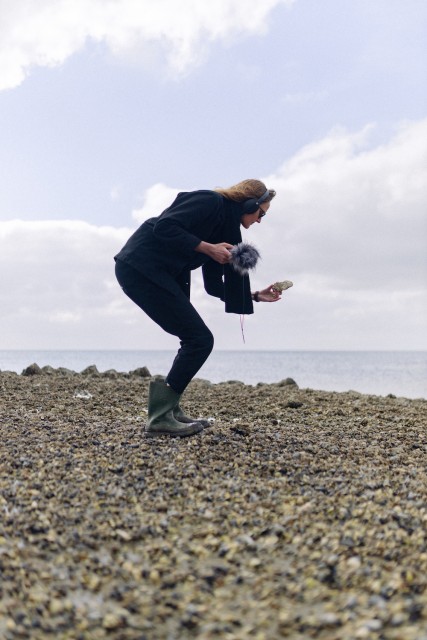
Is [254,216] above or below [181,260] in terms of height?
above

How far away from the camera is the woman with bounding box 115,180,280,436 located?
5953mm

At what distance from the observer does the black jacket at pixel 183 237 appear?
5.92 meters

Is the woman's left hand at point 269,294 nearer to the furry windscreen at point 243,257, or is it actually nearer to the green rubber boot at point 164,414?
the furry windscreen at point 243,257

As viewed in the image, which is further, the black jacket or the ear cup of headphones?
the ear cup of headphones

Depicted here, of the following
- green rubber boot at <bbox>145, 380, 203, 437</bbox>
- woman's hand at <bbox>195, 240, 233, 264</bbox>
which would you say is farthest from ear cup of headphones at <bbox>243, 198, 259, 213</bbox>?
green rubber boot at <bbox>145, 380, 203, 437</bbox>

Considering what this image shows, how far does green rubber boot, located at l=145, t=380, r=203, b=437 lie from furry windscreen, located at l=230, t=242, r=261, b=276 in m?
1.51

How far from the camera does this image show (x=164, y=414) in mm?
6488

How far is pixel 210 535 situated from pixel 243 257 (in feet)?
9.83

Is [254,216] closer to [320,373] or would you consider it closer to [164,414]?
[164,414]

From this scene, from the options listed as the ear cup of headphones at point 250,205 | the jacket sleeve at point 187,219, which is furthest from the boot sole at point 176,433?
the ear cup of headphones at point 250,205

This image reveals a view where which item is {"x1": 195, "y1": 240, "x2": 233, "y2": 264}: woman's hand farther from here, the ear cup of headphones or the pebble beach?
the pebble beach

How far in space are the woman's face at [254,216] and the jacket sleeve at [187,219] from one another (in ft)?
1.27

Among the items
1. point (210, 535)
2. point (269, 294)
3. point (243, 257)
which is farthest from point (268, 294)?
point (210, 535)

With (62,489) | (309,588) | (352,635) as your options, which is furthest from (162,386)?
(352,635)
